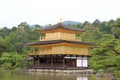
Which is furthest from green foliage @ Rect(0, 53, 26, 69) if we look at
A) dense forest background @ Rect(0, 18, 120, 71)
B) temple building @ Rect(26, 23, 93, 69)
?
temple building @ Rect(26, 23, 93, 69)

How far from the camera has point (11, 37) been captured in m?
57.3

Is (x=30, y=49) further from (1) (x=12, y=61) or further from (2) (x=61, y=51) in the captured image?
(2) (x=61, y=51)

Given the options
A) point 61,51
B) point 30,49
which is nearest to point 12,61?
point 30,49

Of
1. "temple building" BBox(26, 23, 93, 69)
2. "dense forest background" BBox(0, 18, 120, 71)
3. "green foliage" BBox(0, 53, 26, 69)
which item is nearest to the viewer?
"dense forest background" BBox(0, 18, 120, 71)

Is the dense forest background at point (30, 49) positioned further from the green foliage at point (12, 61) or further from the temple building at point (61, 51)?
the temple building at point (61, 51)

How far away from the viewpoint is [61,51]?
39.4m

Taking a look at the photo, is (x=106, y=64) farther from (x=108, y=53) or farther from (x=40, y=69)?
(x=40, y=69)

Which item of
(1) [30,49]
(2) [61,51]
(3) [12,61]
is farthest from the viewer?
(1) [30,49]

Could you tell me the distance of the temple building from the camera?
39281 mm

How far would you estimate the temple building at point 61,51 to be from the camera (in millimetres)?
39281

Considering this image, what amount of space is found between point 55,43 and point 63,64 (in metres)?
3.02

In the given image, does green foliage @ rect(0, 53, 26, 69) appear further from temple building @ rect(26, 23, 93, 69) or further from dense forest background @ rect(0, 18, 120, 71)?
temple building @ rect(26, 23, 93, 69)

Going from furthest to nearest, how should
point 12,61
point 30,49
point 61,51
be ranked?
point 30,49 → point 12,61 → point 61,51

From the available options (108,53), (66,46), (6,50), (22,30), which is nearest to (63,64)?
(66,46)
